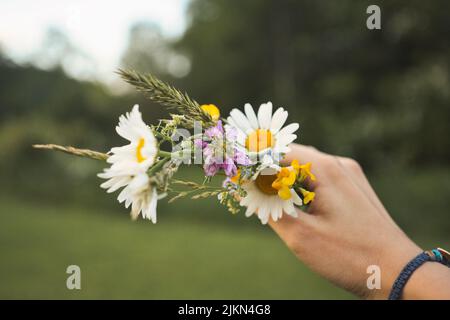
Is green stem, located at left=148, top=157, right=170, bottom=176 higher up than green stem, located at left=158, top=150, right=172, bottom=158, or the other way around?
green stem, located at left=158, top=150, right=172, bottom=158

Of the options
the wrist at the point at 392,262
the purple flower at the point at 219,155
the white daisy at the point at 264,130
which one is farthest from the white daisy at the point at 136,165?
the wrist at the point at 392,262

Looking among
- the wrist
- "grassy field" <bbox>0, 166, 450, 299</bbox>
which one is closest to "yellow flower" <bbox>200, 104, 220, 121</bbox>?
the wrist

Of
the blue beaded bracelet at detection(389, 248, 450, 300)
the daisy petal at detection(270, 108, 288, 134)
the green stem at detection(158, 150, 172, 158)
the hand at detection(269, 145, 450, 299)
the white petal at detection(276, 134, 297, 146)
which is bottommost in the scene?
the blue beaded bracelet at detection(389, 248, 450, 300)

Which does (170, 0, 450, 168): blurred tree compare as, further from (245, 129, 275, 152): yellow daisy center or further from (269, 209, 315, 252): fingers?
(245, 129, 275, 152): yellow daisy center

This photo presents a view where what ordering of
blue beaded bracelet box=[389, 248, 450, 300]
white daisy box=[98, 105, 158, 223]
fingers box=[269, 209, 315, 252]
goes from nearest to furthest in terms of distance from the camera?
white daisy box=[98, 105, 158, 223] → blue beaded bracelet box=[389, 248, 450, 300] → fingers box=[269, 209, 315, 252]

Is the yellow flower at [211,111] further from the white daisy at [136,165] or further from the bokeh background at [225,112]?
the bokeh background at [225,112]

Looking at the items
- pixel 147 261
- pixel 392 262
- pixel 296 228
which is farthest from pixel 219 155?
pixel 147 261

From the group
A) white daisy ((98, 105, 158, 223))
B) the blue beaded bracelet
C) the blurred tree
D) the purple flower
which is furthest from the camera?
the blurred tree
